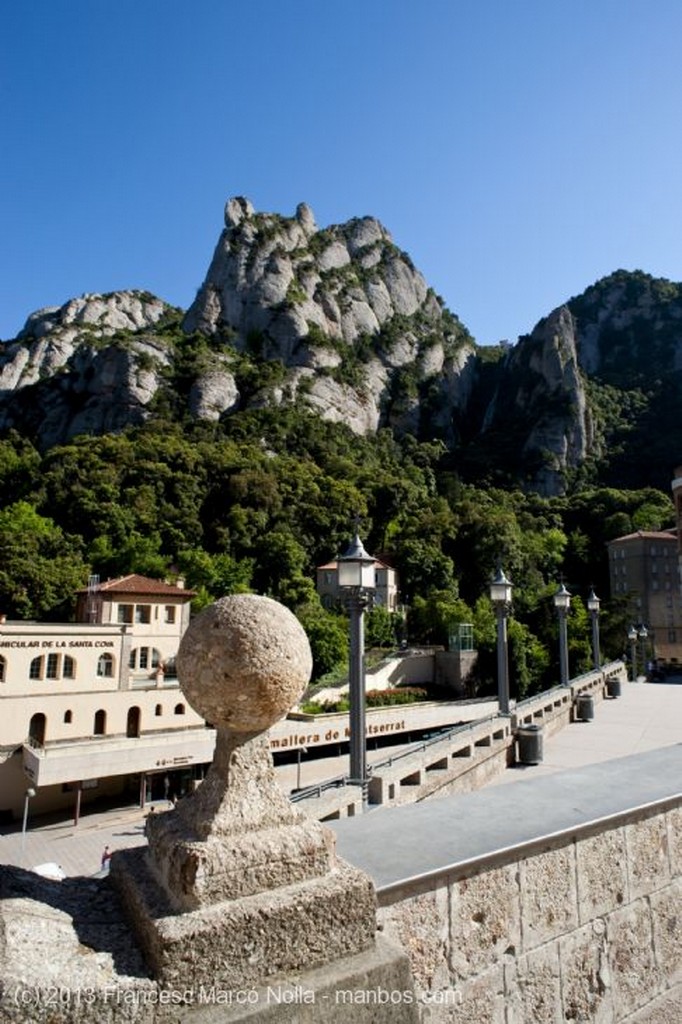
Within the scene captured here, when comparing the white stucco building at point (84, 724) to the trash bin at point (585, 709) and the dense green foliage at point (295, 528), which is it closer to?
the dense green foliage at point (295, 528)

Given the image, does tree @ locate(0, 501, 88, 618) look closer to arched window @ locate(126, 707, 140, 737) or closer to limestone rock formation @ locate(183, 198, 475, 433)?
arched window @ locate(126, 707, 140, 737)

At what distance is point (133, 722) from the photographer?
27.8 m

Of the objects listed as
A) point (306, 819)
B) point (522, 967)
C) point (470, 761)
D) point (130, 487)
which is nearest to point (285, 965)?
point (306, 819)

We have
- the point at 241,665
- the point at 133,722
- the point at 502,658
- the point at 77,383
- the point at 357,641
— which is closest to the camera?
the point at 241,665

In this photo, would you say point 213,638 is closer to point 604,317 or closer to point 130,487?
point 130,487

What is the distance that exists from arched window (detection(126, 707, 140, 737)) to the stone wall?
1089 inches

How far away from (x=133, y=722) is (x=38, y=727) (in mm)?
4027

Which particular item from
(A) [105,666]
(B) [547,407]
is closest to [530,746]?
(A) [105,666]

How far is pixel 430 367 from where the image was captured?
119 metres

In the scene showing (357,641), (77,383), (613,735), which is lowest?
(613,735)

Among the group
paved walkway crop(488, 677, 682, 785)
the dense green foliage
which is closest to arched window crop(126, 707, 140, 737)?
the dense green foliage

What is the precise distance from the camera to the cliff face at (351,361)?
299ft

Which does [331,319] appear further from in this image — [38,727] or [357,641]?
[357,641]

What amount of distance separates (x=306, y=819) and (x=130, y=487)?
64245 millimetres
